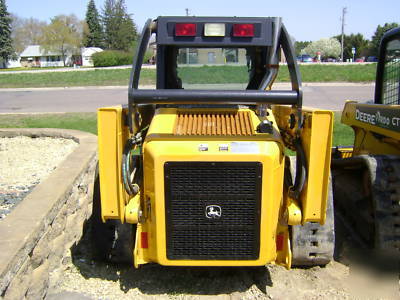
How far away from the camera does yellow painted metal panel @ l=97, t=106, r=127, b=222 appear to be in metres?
3.26

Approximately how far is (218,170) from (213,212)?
0.33 m

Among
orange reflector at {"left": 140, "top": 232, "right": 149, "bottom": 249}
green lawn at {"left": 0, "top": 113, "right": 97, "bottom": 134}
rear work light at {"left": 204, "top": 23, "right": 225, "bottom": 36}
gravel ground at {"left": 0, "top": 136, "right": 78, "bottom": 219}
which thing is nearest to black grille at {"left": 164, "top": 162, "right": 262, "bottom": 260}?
orange reflector at {"left": 140, "top": 232, "right": 149, "bottom": 249}

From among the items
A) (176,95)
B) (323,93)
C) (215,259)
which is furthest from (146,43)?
(323,93)

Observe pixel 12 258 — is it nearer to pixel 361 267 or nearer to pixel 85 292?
pixel 85 292

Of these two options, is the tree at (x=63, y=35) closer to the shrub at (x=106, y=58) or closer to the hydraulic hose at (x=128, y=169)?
the shrub at (x=106, y=58)

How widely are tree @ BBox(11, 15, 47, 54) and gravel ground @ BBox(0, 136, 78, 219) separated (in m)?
83.3

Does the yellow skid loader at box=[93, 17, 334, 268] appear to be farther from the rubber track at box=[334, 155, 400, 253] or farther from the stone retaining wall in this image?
the stone retaining wall

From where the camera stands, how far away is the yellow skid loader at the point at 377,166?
3.76 metres

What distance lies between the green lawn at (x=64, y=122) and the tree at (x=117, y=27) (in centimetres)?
6814

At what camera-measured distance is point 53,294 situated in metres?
3.55

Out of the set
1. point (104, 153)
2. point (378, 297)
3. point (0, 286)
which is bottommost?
point (378, 297)

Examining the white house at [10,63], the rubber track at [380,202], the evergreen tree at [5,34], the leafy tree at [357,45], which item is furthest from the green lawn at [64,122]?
the leafy tree at [357,45]

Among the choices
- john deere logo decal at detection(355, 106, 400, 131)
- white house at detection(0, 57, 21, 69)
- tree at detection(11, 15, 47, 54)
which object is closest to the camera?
john deere logo decal at detection(355, 106, 400, 131)

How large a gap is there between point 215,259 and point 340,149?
10.6 feet
